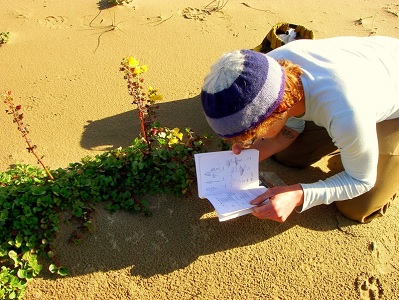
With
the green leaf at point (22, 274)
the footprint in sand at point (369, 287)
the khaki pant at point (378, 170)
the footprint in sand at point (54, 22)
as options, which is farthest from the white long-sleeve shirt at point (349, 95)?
the footprint in sand at point (54, 22)

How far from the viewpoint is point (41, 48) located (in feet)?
13.6

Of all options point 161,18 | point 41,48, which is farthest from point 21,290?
point 161,18

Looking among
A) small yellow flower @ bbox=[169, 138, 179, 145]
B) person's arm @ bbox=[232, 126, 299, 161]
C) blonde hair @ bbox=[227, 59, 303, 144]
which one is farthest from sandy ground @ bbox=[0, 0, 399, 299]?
blonde hair @ bbox=[227, 59, 303, 144]

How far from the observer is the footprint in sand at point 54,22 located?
4.46m

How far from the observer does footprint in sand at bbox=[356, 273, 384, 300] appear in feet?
7.55

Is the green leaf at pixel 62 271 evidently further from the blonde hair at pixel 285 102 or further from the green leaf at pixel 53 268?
the blonde hair at pixel 285 102

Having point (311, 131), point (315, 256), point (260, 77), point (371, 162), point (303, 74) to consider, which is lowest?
point (315, 256)

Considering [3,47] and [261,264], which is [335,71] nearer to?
[261,264]

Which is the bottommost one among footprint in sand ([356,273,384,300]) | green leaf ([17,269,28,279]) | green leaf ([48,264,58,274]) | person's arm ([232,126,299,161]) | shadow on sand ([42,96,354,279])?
footprint in sand ([356,273,384,300])

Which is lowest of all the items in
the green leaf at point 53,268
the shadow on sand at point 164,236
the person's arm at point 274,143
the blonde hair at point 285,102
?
the shadow on sand at point 164,236

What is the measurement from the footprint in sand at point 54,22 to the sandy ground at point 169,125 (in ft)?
0.07

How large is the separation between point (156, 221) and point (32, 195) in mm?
761

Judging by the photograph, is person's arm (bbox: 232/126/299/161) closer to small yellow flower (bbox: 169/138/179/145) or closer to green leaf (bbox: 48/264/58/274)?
small yellow flower (bbox: 169/138/179/145)

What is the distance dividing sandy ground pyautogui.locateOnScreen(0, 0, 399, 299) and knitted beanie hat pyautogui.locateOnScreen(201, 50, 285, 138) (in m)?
1.01
